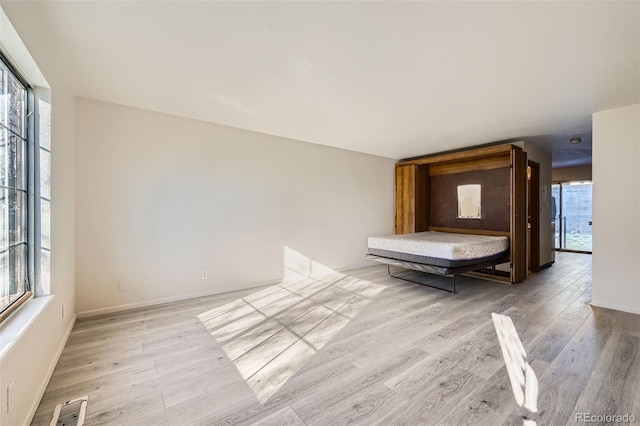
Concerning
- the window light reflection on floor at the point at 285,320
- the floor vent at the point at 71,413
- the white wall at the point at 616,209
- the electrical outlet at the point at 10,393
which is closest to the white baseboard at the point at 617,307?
the white wall at the point at 616,209

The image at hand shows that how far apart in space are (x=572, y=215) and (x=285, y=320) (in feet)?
30.8

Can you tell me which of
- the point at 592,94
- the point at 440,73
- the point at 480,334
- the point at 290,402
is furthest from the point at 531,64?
the point at 290,402

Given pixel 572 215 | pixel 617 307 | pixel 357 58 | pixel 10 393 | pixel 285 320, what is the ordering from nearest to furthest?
1. pixel 10 393
2. pixel 357 58
3. pixel 285 320
4. pixel 617 307
5. pixel 572 215

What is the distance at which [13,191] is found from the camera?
5.73ft

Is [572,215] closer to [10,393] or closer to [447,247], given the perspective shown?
[447,247]

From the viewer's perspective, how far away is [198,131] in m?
3.62

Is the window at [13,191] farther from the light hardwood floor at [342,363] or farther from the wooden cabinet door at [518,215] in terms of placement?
the wooden cabinet door at [518,215]

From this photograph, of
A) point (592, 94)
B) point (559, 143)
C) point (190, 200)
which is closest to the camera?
point (592, 94)

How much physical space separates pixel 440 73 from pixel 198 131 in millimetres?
3021

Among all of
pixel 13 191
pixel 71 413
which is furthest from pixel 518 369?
pixel 13 191

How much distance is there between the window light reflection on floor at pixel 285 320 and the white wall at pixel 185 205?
492mm

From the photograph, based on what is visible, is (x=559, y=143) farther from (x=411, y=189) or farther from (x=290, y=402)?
(x=290, y=402)

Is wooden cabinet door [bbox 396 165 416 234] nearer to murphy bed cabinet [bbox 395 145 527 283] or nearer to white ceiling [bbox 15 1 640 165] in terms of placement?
murphy bed cabinet [bbox 395 145 527 283]

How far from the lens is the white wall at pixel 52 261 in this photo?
1.40 meters
